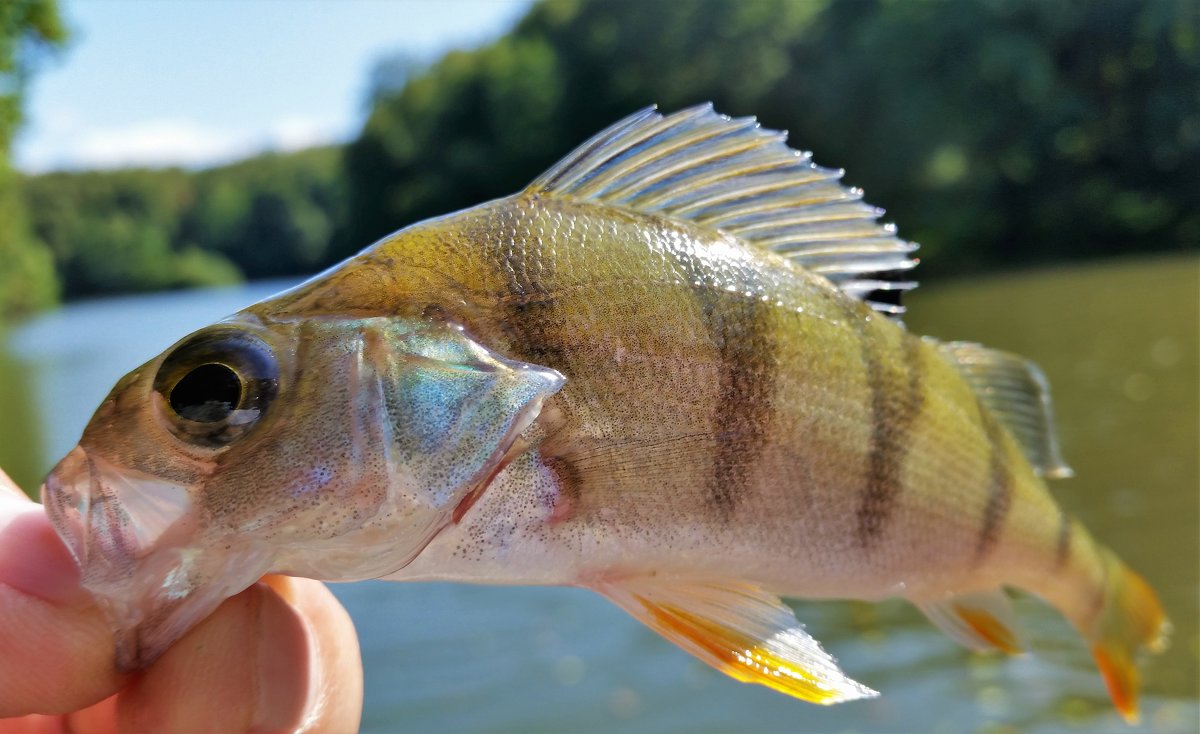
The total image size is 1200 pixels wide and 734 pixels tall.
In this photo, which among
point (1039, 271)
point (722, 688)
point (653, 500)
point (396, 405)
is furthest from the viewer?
point (1039, 271)

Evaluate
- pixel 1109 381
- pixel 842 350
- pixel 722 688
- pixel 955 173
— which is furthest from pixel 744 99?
pixel 842 350

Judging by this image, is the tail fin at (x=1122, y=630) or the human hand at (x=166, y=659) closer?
the human hand at (x=166, y=659)

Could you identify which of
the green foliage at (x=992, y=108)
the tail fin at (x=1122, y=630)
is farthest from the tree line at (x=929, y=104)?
the tail fin at (x=1122, y=630)

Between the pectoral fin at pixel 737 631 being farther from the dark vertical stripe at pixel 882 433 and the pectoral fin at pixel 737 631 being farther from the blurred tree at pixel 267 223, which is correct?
the blurred tree at pixel 267 223

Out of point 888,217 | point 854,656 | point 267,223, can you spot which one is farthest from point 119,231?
point 854,656

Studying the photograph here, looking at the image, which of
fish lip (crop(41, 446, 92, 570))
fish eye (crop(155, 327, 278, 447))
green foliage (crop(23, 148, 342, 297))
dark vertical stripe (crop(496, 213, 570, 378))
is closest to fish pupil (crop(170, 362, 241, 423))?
fish eye (crop(155, 327, 278, 447))

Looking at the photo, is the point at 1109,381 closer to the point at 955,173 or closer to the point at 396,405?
the point at 396,405
